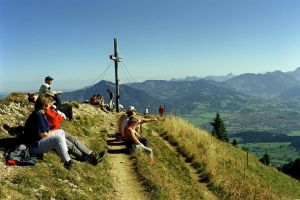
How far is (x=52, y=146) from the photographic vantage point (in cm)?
1195

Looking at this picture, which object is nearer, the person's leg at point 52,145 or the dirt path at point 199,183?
the person's leg at point 52,145

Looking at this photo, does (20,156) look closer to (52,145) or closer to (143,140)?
(52,145)

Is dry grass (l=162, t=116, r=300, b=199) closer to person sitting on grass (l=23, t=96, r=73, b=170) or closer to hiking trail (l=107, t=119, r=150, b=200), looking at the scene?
hiking trail (l=107, t=119, r=150, b=200)

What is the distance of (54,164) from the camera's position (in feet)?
40.2

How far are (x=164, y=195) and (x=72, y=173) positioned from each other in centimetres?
314

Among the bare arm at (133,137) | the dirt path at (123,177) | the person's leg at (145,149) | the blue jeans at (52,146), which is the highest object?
the blue jeans at (52,146)

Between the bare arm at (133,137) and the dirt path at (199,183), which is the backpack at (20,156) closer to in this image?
the bare arm at (133,137)

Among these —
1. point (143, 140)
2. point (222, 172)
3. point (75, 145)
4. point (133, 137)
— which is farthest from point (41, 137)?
point (222, 172)

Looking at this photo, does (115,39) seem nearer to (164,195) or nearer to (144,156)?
(144,156)

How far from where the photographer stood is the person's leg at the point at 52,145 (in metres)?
11.9

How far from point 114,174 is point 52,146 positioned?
3.35m

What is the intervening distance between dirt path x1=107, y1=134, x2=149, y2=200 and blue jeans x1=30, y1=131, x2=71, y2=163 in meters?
2.22

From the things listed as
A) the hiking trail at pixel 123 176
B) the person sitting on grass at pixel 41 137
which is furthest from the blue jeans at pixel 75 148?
the hiking trail at pixel 123 176

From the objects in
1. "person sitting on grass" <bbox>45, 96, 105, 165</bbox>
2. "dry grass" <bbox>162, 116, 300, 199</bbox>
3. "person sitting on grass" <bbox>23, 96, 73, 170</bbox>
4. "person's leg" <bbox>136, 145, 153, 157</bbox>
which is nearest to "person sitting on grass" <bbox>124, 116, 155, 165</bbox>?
"person's leg" <bbox>136, 145, 153, 157</bbox>
